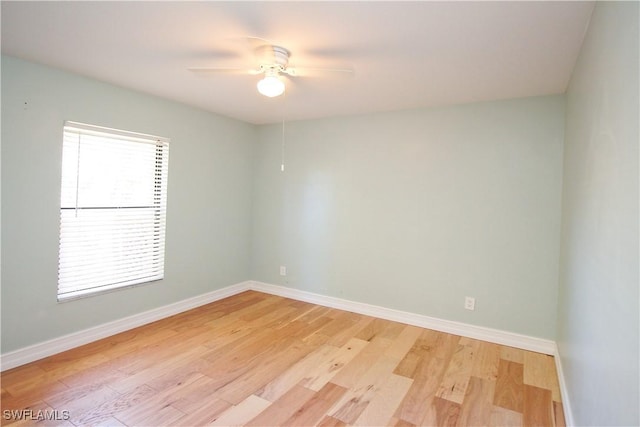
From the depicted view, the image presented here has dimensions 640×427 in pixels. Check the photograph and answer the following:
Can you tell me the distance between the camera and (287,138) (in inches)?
168

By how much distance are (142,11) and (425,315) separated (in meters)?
3.40

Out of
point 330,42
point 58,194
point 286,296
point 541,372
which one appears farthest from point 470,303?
point 58,194

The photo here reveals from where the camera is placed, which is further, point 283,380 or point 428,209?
point 428,209

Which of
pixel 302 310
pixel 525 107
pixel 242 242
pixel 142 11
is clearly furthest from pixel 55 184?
pixel 525 107

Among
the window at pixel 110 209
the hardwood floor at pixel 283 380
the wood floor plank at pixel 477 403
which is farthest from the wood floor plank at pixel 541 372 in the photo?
the window at pixel 110 209

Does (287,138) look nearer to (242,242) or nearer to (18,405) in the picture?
(242,242)

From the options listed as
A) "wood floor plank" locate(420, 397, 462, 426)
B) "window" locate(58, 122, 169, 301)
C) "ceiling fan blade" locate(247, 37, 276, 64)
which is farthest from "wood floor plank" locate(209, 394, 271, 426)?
"ceiling fan blade" locate(247, 37, 276, 64)

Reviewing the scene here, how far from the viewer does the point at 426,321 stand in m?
3.39

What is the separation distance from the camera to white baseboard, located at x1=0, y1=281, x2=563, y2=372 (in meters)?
2.54

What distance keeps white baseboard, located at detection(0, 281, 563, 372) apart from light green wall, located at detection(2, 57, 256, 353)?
7 centimetres

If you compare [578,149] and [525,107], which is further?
[525,107]

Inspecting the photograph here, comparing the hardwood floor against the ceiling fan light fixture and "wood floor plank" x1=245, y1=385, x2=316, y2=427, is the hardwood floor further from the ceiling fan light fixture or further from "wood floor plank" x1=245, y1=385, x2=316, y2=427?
the ceiling fan light fixture

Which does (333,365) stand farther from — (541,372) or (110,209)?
(110,209)

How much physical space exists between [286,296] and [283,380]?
192 cm
